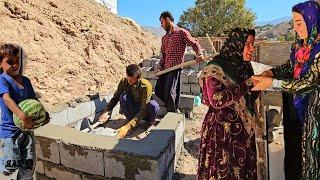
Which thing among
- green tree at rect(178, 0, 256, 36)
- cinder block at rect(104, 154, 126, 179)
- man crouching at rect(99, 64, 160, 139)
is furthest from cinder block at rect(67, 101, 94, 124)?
green tree at rect(178, 0, 256, 36)

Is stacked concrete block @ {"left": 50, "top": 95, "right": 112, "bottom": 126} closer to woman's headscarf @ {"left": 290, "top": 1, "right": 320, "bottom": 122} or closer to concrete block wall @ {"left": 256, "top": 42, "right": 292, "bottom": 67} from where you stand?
woman's headscarf @ {"left": 290, "top": 1, "right": 320, "bottom": 122}

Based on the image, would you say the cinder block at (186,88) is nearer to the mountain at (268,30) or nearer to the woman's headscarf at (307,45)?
the mountain at (268,30)

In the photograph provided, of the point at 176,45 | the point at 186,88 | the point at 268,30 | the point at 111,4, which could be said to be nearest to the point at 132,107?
the point at 176,45

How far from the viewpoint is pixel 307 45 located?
90.8 inches

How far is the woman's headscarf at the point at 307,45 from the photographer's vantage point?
87.3 inches

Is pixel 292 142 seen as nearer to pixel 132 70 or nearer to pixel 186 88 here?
pixel 132 70

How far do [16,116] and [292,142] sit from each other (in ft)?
7.23

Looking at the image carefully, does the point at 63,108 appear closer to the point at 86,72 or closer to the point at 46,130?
the point at 46,130

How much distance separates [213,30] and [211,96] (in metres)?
34.5

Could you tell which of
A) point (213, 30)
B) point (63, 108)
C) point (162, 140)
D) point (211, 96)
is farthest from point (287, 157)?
point (213, 30)

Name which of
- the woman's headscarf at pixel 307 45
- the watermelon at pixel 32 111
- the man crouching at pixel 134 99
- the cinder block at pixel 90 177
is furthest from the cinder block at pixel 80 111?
the woman's headscarf at pixel 307 45

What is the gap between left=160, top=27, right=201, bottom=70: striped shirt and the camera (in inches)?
195

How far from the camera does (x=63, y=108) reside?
4.75 meters

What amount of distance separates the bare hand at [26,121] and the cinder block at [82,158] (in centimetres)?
66
